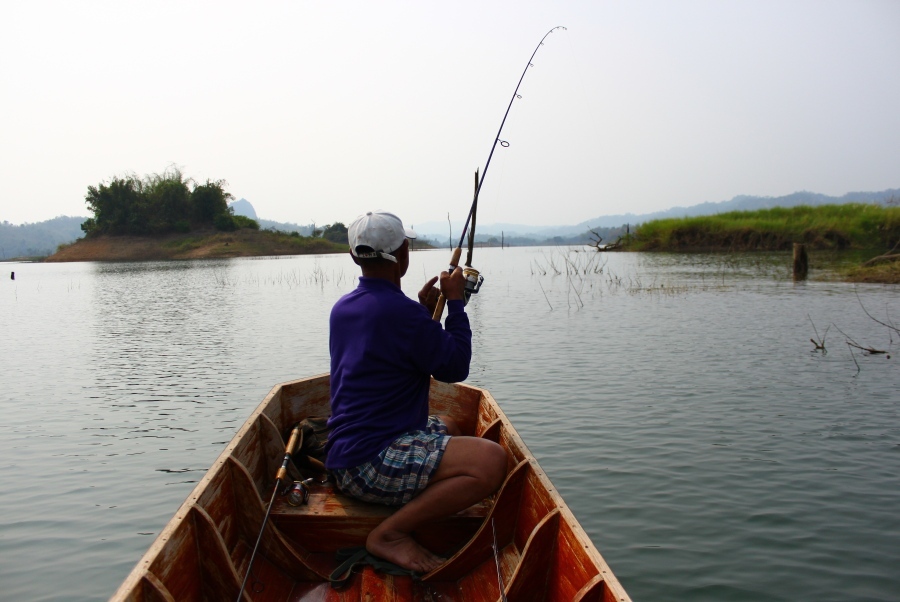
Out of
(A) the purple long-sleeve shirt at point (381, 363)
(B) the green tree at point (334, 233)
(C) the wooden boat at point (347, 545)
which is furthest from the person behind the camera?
(B) the green tree at point (334, 233)

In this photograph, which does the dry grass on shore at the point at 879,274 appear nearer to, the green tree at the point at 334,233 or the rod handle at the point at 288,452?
the rod handle at the point at 288,452

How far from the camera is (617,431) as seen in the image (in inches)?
317

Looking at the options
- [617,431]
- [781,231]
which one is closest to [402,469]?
[617,431]

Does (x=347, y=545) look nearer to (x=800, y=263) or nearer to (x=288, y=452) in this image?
(x=288, y=452)

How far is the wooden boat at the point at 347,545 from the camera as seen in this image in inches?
126

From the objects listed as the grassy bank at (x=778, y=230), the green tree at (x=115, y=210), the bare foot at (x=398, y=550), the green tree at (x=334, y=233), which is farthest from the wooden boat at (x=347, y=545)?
the green tree at (x=334, y=233)

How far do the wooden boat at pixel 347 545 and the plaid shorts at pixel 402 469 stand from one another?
41 cm

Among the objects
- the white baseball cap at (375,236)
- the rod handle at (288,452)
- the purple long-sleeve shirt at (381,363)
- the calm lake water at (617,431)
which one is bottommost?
the calm lake water at (617,431)

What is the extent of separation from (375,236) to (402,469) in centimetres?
125

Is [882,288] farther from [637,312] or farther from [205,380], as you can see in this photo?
[205,380]

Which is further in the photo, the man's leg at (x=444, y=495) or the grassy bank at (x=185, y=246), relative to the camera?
the grassy bank at (x=185, y=246)

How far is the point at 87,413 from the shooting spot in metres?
9.72

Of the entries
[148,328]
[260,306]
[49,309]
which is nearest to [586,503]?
[148,328]

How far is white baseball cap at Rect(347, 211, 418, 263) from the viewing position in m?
3.67
